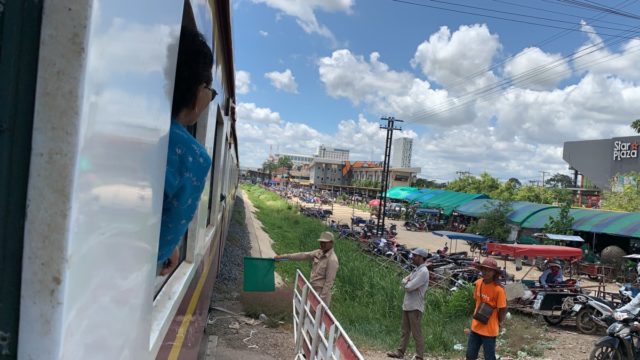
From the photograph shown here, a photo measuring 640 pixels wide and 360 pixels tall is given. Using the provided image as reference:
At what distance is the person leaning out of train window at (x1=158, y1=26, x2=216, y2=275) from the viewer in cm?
127

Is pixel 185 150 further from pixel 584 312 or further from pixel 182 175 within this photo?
pixel 584 312

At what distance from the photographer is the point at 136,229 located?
3.13 ft

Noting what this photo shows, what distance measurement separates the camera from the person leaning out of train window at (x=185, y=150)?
1272 mm

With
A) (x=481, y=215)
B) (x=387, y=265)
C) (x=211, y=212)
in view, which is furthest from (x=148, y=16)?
(x=481, y=215)

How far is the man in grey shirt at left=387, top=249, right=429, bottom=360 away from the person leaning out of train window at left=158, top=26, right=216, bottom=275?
5.51m

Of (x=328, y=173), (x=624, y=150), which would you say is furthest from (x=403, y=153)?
(x=624, y=150)

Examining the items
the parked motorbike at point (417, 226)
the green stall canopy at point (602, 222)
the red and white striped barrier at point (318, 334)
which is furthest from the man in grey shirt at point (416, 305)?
the parked motorbike at point (417, 226)

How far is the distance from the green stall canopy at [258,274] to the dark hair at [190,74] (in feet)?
11.8

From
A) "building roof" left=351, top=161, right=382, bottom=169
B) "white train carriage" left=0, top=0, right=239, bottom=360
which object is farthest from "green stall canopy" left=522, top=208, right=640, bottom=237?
"building roof" left=351, top=161, right=382, bottom=169

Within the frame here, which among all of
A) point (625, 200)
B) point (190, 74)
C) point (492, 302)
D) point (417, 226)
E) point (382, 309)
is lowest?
point (417, 226)

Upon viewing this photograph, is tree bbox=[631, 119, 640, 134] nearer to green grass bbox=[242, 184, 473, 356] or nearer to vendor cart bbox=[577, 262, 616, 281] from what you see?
vendor cart bbox=[577, 262, 616, 281]

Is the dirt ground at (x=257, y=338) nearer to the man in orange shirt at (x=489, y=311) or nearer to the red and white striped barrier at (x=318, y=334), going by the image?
the red and white striped barrier at (x=318, y=334)

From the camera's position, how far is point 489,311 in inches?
215

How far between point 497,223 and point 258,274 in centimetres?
2254
